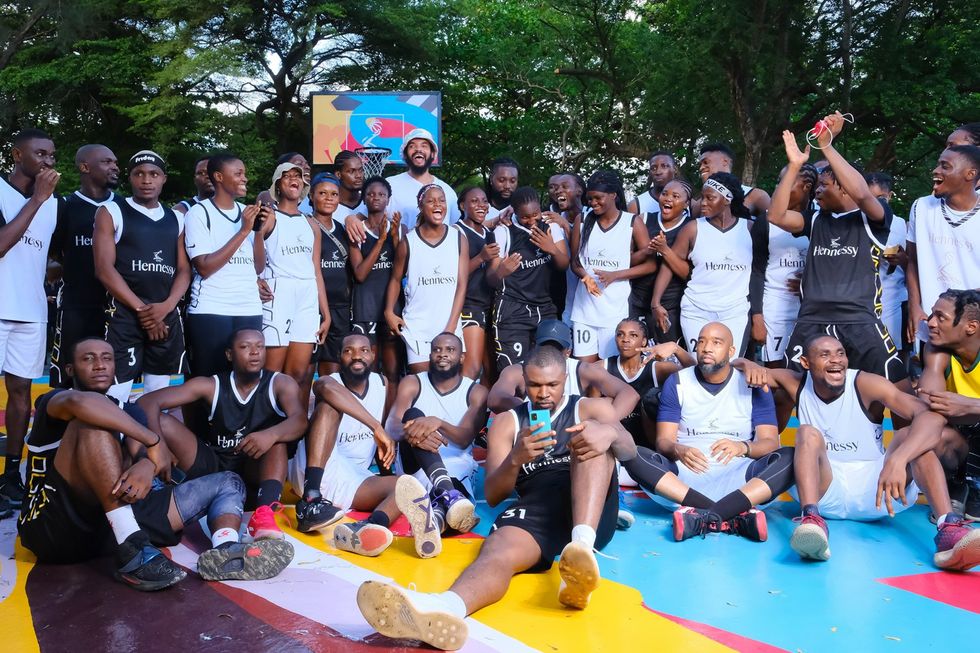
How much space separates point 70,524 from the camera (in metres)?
4.54

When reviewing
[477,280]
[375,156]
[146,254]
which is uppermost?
[375,156]

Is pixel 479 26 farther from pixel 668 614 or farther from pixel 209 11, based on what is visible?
pixel 668 614

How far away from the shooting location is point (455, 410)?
6.04 m

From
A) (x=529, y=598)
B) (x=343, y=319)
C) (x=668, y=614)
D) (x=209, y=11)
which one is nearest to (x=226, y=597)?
(x=529, y=598)

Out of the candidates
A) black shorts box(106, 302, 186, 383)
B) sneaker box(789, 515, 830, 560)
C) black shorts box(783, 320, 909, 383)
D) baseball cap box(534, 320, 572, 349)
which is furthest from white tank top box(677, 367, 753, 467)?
black shorts box(106, 302, 186, 383)

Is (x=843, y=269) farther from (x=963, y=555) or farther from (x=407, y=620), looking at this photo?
(x=407, y=620)

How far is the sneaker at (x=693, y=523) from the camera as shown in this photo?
5177 millimetres

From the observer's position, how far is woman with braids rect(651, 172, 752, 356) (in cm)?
682

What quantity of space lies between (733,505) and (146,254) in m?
4.29

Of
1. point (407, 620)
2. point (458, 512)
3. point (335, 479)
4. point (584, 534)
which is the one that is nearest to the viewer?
point (407, 620)

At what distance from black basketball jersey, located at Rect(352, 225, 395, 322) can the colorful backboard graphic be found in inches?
417

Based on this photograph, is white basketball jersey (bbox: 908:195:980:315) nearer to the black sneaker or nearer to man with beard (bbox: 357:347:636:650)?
man with beard (bbox: 357:347:636:650)

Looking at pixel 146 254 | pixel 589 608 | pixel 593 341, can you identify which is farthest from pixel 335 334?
pixel 589 608

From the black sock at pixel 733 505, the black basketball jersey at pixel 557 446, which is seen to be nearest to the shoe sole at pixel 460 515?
the black basketball jersey at pixel 557 446
